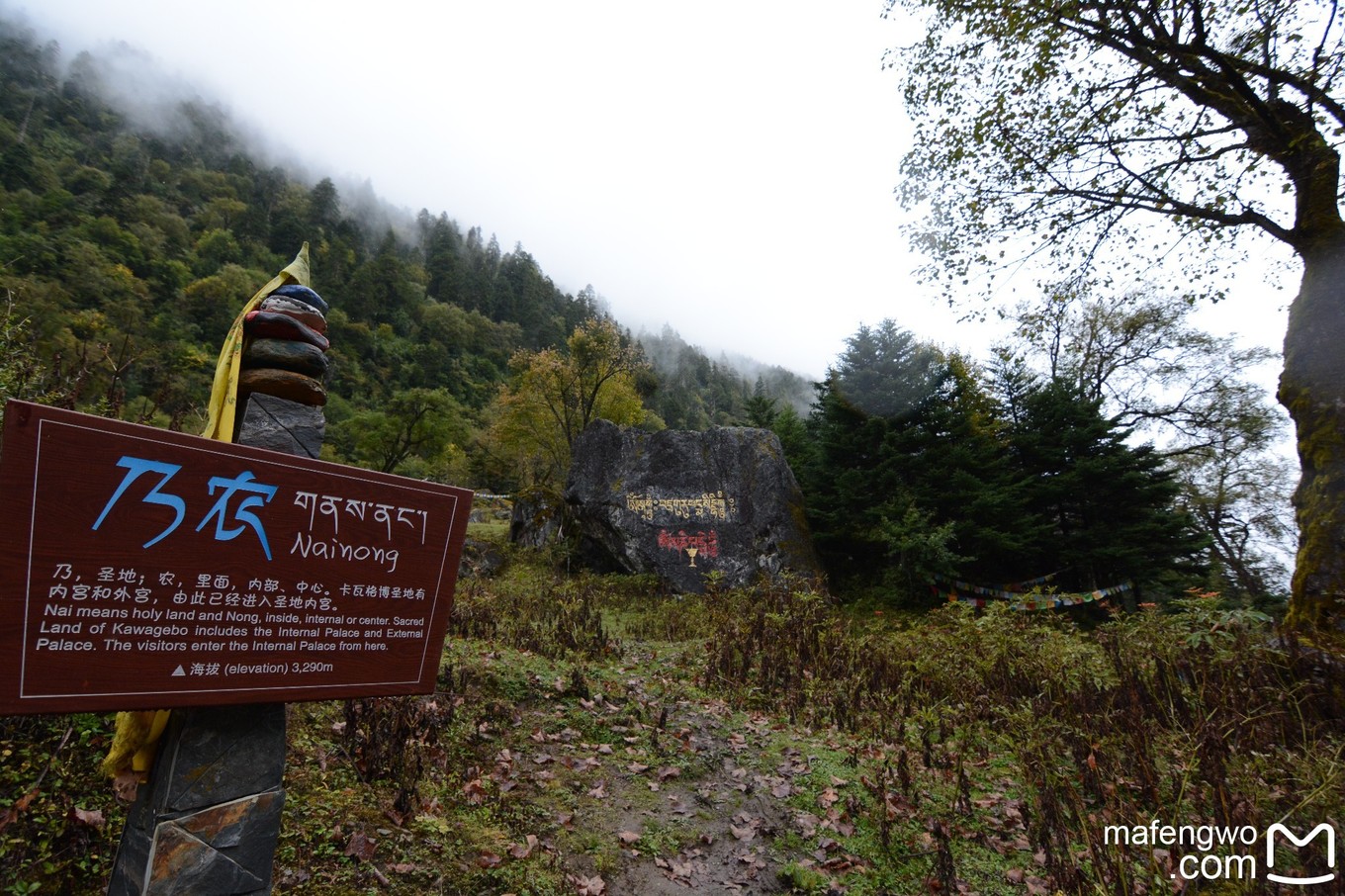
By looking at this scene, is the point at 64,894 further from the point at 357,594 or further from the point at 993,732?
the point at 993,732

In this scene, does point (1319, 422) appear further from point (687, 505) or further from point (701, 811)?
point (687, 505)

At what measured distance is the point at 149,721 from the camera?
2.17 metres

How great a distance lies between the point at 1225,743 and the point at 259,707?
5.50m

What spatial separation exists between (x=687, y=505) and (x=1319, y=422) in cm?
992

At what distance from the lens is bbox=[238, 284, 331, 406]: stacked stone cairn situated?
8.71 feet

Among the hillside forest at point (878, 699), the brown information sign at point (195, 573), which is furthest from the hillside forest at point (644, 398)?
the brown information sign at point (195, 573)

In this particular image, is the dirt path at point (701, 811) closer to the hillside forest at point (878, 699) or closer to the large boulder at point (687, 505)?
the hillside forest at point (878, 699)

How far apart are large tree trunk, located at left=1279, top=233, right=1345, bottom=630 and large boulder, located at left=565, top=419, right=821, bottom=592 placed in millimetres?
8282

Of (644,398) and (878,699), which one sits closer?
(878,699)

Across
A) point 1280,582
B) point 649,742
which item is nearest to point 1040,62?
point 649,742

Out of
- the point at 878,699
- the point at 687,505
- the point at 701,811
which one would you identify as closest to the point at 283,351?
the point at 701,811

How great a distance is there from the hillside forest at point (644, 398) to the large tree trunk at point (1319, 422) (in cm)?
254

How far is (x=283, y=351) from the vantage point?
2705 millimetres

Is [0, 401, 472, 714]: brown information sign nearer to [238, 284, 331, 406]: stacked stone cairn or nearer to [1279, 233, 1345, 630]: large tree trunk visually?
[238, 284, 331, 406]: stacked stone cairn
